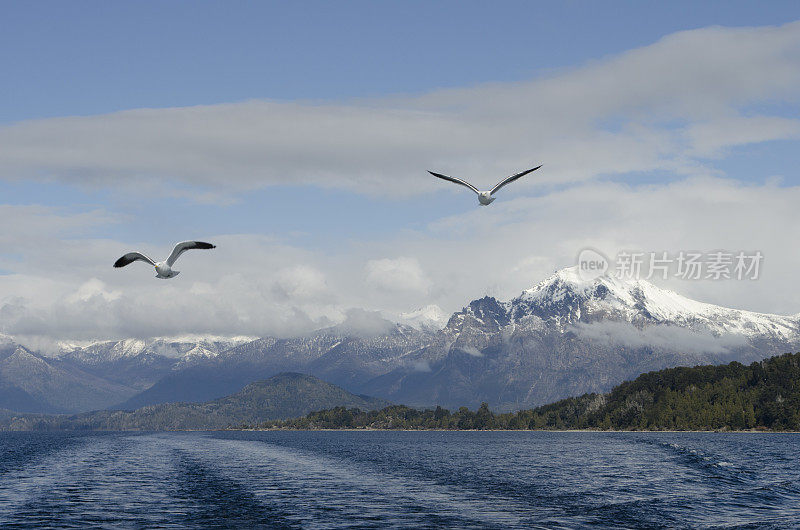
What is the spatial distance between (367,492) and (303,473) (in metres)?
42.1

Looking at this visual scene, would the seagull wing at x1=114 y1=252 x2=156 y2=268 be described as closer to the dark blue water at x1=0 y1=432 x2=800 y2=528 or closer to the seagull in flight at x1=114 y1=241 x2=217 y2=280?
the seagull in flight at x1=114 y1=241 x2=217 y2=280

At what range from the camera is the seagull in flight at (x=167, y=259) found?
6219cm

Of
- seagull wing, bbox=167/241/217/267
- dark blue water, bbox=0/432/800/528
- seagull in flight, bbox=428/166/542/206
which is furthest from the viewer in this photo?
dark blue water, bbox=0/432/800/528

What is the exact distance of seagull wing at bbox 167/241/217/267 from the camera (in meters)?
60.9

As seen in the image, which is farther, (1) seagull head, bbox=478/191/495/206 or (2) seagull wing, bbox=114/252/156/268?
(1) seagull head, bbox=478/191/495/206

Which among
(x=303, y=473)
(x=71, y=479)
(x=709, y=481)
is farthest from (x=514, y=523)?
(x=71, y=479)

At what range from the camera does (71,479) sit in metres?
145

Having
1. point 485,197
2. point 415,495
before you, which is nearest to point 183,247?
point 485,197

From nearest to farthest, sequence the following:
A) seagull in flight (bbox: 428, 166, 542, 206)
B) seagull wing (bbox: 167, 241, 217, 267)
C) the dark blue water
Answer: seagull wing (bbox: 167, 241, 217, 267)
seagull in flight (bbox: 428, 166, 542, 206)
the dark blue water

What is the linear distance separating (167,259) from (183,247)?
290cm

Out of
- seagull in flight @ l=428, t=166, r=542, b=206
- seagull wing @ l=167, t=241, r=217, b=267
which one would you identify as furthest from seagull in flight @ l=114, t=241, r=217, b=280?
seagull in flight @ l=428, t=166, r=542, b=206

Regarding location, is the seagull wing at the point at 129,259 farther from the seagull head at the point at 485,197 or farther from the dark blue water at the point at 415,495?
the dark blue water at the point at 415,495

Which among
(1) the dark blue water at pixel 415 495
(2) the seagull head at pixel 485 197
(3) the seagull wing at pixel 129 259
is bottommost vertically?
(1) the dark blue water at pixel 415 495

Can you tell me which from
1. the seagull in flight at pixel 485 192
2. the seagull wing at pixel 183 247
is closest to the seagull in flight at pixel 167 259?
the seagull wing at pixel 183 247
